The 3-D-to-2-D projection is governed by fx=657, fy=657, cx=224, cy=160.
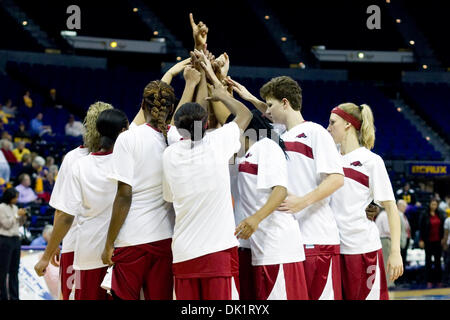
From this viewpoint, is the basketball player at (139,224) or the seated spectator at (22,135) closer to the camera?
A: the basketball player at (139,224)

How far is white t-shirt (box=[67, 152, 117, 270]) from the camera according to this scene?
167 inches

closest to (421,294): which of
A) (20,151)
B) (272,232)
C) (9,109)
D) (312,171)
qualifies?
(312,171)

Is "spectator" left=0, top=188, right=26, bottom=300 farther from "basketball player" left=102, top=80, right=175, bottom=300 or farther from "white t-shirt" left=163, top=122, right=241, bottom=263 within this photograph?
"white t-shirt" left=163, top=122, right=241, bottom=263

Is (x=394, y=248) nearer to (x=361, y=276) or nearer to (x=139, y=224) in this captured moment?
(x=361, y=276)

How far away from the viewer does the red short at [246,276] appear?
3920 millimetres

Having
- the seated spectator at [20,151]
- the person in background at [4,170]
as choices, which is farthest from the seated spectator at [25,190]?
the seated spectator at [20,151]

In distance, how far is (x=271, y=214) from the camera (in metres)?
3.89

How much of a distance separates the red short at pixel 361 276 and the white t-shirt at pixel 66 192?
75.0 inches

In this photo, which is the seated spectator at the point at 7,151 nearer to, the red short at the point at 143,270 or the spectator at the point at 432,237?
the spectator at the point at 432,237

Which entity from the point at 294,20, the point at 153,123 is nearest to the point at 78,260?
the point at 153,123

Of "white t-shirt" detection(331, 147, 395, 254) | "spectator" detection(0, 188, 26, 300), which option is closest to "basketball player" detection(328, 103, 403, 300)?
"white t-shirt" detection(331, 147, 395, 254)

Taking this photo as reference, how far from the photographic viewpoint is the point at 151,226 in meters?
3.81
